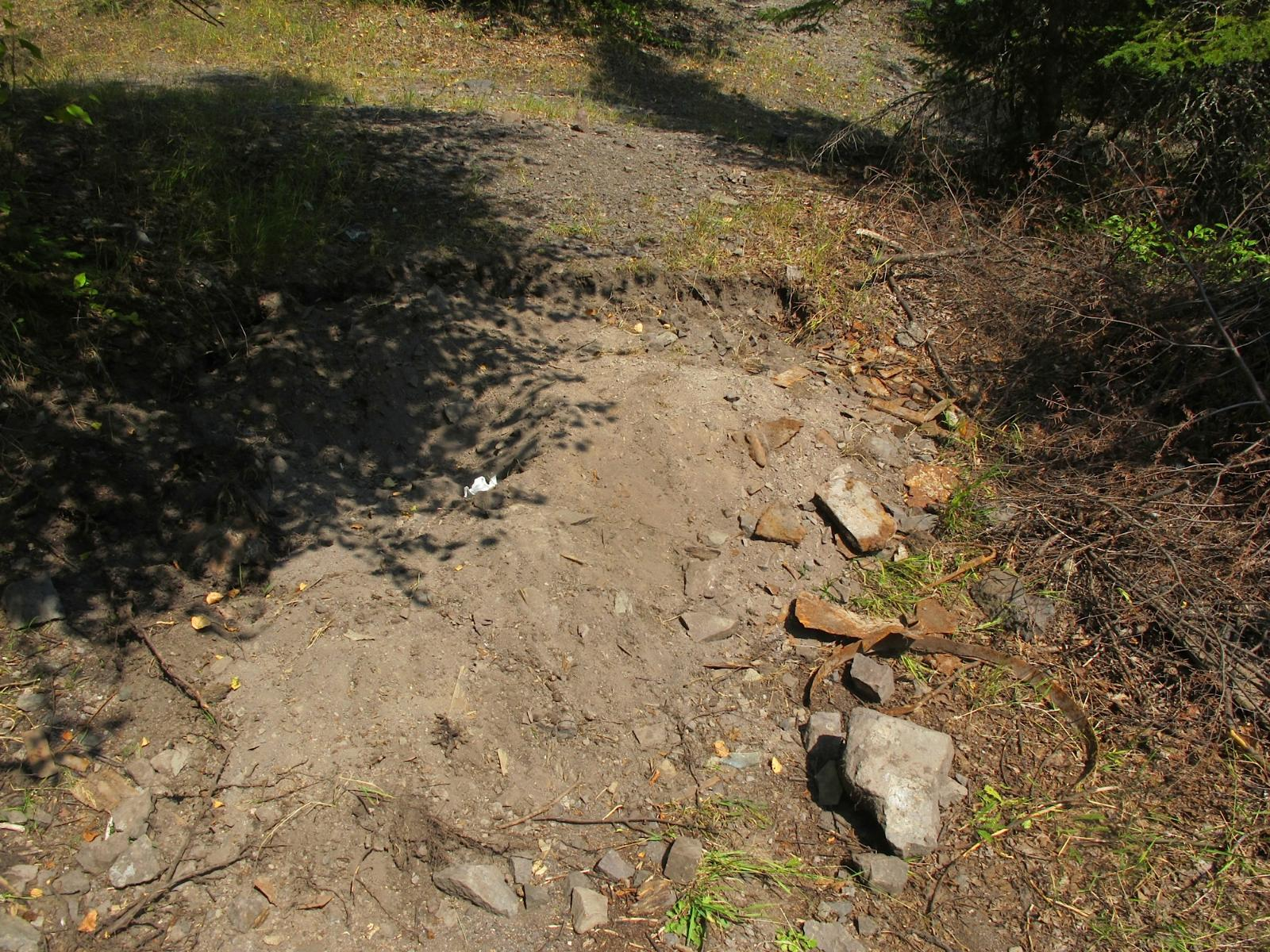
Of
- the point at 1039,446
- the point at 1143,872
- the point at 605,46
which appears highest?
the point at 605,46

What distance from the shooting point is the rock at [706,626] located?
373 cm

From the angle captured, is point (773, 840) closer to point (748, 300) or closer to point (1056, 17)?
point (748, 300)

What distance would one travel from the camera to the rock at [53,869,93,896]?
2.66m

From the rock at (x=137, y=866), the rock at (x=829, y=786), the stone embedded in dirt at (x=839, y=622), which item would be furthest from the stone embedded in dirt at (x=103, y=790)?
the stone embedded in dirt at (x=839, y=622)

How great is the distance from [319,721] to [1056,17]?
6509mm

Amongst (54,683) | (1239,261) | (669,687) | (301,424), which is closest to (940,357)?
(1239,261)

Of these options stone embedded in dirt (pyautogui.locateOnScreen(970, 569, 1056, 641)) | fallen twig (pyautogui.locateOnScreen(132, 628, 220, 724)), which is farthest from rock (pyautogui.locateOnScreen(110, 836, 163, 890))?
stone embedded in dirt (pyautogui.locateOnScreen(970, 569, 1056, 641))

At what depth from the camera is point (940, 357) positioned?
5.34m

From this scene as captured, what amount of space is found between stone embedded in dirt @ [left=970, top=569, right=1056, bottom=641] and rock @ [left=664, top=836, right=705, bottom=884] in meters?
1.81

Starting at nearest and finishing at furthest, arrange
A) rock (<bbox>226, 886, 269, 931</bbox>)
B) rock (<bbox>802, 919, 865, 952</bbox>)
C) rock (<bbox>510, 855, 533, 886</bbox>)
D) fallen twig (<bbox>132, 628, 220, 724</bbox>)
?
rock (<bbox>226, 886, 269, 931</bbox>)
rock (<bbox>802, 919, 865, 952</bbox>)
rock (<bbox>510, 855, 533, 886</bbox>)
fallen twig (<bbox>132, 628, 220, 724</bbox>)

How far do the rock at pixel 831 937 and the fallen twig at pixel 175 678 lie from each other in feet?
7.11

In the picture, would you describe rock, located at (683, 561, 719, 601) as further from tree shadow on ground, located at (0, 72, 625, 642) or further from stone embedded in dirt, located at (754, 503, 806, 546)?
tree shadow on ground, located at (0, 72, 625, 642)

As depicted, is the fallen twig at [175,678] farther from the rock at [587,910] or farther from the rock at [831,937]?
the rock at [831,937]

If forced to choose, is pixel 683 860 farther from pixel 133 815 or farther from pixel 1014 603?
pixel 1014 603
